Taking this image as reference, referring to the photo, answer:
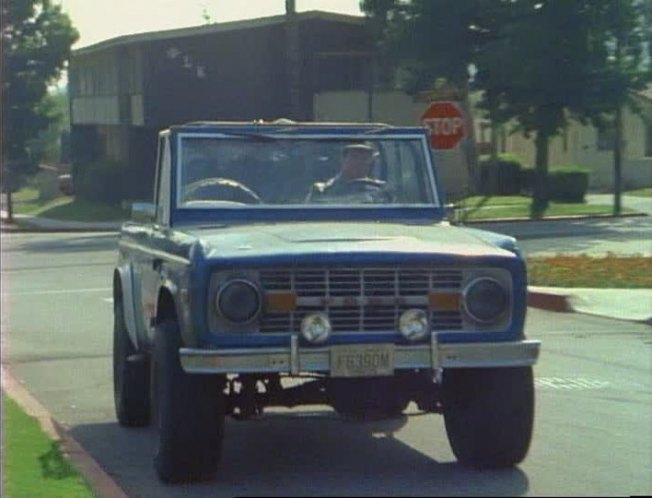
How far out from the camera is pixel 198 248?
29.2 ft

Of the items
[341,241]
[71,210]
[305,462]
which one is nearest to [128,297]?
[305,462]

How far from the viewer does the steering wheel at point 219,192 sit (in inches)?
413

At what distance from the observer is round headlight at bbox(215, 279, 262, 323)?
8.71m

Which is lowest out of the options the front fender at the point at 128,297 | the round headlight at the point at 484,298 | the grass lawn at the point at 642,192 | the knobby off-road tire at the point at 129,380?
the grass lawn at the point at 642,192

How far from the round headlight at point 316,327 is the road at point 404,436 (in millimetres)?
826

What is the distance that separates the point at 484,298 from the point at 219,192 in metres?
2.31

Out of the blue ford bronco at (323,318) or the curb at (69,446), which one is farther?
the curb at (69,446)

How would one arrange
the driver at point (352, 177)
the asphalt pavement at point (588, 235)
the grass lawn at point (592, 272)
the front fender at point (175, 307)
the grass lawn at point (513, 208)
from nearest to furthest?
Result: 1. the front fender at point (175, 307)
2. the driver at point (352, 177)
3. the asphalt pavement at point (588, 235)
4. the grass lawn at point (592, 272)
5. the grass lawn at point (513, 208)

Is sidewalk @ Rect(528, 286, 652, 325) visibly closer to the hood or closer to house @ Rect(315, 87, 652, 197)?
the hood

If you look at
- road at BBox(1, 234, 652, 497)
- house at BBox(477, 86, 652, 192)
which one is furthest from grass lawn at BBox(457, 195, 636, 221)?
road at BBox(1, 234, 652, 497)

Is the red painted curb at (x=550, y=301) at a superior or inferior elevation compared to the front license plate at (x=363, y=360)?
inferior

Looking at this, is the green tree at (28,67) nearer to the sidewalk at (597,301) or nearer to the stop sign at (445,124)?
the stop sign at (445,124)

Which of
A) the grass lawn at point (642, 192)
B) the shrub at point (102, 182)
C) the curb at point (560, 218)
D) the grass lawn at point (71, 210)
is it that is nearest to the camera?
the curb at point (560, 218)

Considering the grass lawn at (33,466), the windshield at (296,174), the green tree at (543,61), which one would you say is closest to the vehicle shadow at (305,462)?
the grass lawn at (33,466)
